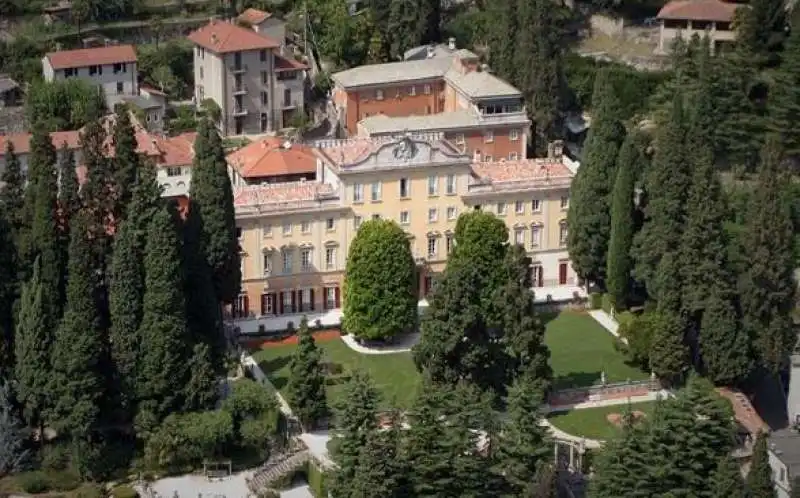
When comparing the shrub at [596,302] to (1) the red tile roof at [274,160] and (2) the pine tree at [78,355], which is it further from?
(2) the pine tree at [78,355]

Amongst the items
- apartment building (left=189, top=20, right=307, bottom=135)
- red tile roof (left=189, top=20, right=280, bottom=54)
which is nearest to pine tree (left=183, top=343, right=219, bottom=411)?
apartment building (left=189, top=20, right=307, bottom=135)

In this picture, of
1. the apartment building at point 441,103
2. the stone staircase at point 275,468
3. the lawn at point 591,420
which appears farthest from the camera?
the apartment building at point 441,103

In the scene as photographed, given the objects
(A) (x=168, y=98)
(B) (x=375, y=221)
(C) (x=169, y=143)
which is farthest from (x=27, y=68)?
(B) (x=375, y=221)

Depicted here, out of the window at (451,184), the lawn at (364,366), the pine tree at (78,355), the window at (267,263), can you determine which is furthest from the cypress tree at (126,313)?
the window at (451,184)

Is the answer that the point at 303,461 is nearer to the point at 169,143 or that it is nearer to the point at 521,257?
the point at 521,257

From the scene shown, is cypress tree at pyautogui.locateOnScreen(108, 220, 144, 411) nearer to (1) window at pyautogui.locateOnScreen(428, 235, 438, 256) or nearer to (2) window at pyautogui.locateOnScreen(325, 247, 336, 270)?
(2) window at pyautogui.locateOnScreen(325, 247, 336, 270)

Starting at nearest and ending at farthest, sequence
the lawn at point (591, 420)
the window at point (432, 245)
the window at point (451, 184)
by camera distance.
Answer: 1. the lawn at point (591, 420)
2. the window at point (451, 184)
3. the window at point (432, 245)

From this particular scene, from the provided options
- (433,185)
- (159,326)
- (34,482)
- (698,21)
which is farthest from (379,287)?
(698,21)
